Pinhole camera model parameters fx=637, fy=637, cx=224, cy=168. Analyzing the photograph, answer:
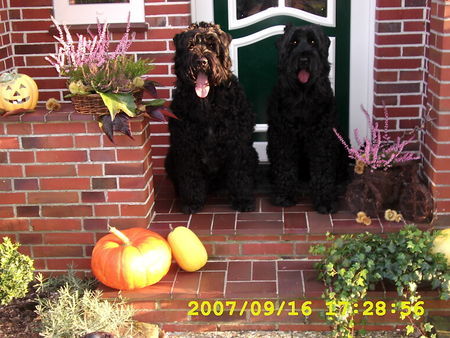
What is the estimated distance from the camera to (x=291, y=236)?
13.8 ft

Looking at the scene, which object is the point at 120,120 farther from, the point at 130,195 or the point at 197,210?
the point at 197,210

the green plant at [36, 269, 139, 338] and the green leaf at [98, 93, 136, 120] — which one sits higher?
the green leaf at [98, 93, 136, 120]

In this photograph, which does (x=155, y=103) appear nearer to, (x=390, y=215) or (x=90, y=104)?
(x=90, y=104)

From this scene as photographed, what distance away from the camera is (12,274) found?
12.4ft

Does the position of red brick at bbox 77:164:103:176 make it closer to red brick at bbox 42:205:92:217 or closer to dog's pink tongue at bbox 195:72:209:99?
red brick at bbox 42:205:92:217

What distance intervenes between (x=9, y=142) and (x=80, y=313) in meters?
1.23

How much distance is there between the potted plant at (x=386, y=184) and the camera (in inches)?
167

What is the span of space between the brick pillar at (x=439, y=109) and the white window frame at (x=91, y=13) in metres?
2.23

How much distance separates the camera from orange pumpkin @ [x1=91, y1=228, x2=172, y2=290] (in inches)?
150

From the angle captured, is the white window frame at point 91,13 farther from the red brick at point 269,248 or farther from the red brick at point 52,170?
the red brick at point 269,248

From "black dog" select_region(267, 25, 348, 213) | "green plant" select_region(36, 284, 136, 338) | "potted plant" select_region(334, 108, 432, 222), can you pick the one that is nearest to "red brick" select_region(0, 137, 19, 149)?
"green plant" select_region(36, 284, 136, 338)

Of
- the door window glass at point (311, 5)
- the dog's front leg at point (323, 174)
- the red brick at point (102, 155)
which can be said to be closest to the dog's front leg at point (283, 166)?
the dog's front leg at point (323, 174)

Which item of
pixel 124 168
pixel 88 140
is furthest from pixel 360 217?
pixel 88 140

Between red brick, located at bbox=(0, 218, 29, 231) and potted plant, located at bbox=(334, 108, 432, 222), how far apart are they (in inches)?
85.6
